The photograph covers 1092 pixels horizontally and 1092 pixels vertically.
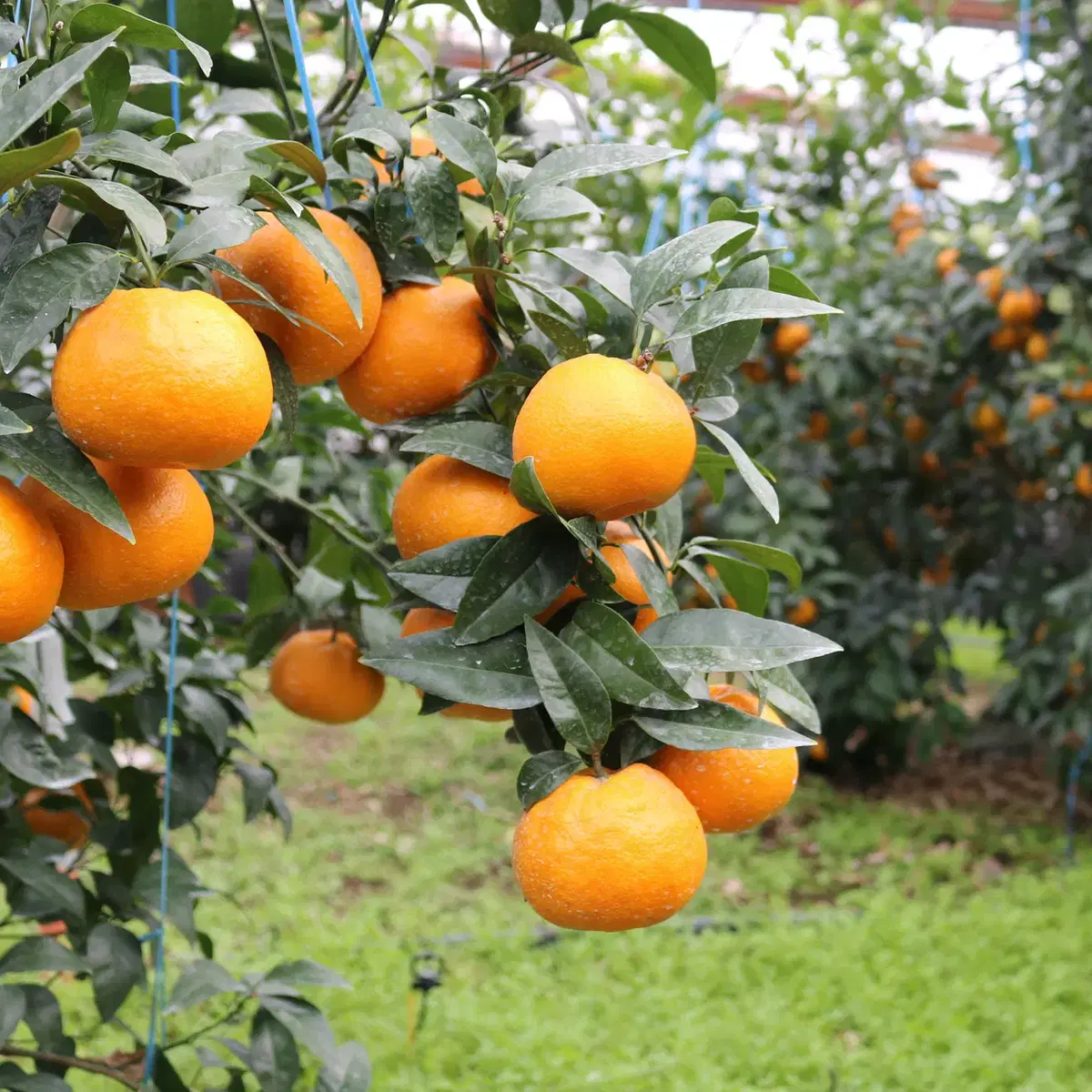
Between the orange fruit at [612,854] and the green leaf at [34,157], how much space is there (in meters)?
0.37

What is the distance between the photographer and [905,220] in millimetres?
3086

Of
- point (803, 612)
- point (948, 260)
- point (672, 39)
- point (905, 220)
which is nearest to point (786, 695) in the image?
point (672, 39)

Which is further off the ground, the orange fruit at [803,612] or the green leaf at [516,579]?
the green leaf at [516,579]

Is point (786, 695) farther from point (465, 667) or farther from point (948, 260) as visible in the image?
point (948, 260)

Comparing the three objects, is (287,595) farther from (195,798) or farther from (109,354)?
(109,354)

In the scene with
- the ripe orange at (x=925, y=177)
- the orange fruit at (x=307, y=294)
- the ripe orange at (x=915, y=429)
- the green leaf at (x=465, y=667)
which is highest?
the orange fruit at (x=307, y=294)

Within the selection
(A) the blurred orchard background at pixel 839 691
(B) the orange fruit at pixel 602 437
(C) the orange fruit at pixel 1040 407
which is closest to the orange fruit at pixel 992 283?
(A) the blurred orchard background at pixel 839 691

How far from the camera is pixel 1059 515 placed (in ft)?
10.1

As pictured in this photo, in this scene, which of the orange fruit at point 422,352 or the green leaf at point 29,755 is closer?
the orange fruit at point 422,352

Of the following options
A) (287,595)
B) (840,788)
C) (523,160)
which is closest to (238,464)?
(287,595)

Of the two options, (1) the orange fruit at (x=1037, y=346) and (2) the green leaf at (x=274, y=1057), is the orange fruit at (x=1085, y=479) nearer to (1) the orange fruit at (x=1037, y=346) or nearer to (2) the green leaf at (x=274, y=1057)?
(1) the orange fruit at (x=1037, y=346)

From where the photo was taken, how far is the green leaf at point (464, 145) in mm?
620

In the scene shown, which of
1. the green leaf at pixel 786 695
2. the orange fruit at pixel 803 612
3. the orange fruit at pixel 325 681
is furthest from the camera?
the orange fruit at pixel 803 612

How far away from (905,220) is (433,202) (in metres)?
2.77
